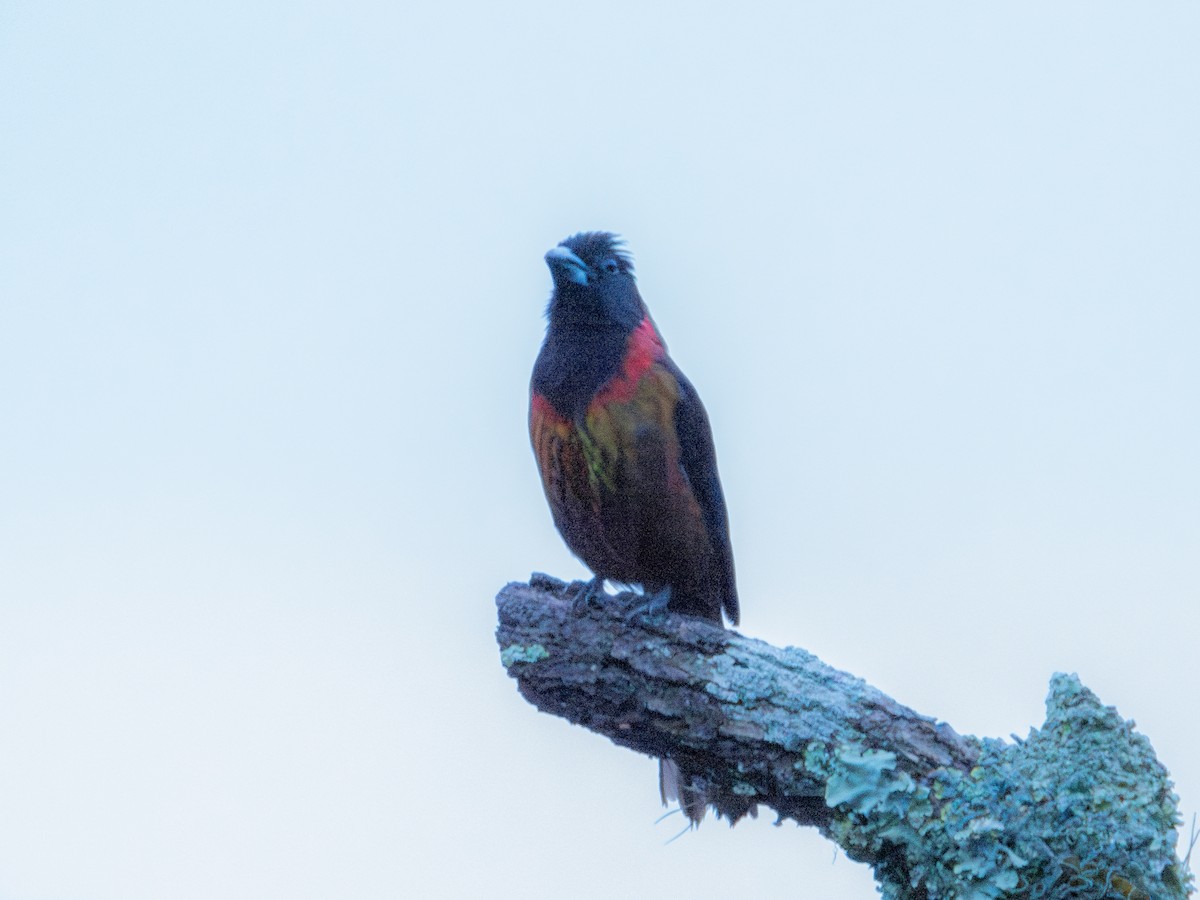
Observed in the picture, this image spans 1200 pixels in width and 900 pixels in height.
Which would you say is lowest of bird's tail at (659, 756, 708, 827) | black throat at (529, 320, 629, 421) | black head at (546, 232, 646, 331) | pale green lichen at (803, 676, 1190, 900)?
pale green lichen at (803, 676, 1190, 900)

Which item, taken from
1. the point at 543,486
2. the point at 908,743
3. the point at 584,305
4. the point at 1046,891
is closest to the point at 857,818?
the point at 908,743

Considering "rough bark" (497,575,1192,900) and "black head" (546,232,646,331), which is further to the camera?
"black head" (546,232,646,331)

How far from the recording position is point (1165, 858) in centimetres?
323

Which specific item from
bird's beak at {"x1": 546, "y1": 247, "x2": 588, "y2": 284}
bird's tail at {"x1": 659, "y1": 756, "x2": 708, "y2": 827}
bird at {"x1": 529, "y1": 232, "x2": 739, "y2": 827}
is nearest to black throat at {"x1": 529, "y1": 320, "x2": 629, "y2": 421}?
bird at {"x1": 529, "y1": 232, "x2": 739, "y2": 827}

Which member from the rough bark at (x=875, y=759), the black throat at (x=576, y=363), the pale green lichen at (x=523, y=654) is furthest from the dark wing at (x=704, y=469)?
the pale green lichen at (x=523, y=654)

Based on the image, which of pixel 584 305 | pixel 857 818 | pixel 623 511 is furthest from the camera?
pixel 584 305

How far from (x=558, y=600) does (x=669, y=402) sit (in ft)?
3.11

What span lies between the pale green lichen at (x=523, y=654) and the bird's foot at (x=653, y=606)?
27 centimetres

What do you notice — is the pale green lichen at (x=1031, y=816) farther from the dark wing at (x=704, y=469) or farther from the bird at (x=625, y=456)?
the dark wing at (x=704, y=469)

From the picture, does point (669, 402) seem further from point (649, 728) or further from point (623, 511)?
point (649, 728)

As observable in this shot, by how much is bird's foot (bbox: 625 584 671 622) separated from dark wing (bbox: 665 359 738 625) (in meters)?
0.32

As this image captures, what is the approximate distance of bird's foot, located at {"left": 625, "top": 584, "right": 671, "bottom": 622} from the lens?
4.09 meters

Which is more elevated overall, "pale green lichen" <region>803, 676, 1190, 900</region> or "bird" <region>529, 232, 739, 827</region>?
"bird" <region>529, 232, 739, 827</region>

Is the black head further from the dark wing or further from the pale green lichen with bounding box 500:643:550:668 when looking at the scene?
the pale green lichen with bounding box 500:643:550:668
